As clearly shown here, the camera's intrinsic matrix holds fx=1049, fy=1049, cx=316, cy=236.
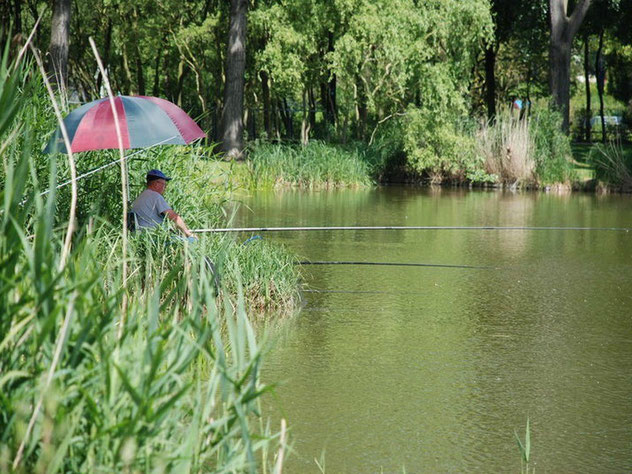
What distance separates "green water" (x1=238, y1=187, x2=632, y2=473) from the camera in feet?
17.3

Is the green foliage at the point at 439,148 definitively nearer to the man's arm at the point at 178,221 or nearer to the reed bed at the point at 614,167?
the reed bed at the point at 614,167

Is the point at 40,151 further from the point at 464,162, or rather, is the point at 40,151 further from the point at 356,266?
the point at 464,162

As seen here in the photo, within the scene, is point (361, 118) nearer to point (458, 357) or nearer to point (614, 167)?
point (614, 167)

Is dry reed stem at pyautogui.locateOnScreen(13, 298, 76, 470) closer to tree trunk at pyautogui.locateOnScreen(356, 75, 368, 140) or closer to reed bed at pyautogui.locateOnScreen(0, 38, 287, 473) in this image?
reed bed at pyautogui.locateOnScreen(0, 38, 287, 473)

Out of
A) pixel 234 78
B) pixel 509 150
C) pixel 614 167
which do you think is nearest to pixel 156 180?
pixel 234 78

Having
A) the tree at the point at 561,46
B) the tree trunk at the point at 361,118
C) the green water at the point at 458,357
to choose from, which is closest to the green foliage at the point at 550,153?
the tree at the point at 561,46

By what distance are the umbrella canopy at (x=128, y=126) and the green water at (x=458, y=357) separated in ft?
5.82

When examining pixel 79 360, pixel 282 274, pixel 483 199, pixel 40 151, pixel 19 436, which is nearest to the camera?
pixel 19 436

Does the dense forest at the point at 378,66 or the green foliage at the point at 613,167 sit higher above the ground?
the dense forest at the point at 378,66

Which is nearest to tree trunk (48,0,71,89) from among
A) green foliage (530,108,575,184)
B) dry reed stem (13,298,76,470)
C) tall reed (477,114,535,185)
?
tall reed (477,114,535,185)

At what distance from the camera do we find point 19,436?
275 cm

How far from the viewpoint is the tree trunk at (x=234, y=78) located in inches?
948

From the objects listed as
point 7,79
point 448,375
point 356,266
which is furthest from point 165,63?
point 7,79

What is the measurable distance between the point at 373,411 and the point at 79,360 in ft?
10.1
